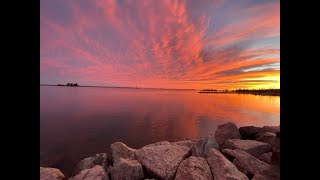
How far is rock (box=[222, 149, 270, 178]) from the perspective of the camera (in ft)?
16.0

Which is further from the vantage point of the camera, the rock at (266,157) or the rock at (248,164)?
the rock at (266,157)

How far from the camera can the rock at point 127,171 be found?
5168 mm

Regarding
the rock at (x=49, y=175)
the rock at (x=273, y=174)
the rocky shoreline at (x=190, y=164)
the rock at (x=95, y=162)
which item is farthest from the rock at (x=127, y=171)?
the rock at (x=273, y=174)

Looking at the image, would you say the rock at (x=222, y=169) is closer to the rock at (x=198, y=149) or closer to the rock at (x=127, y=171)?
Answer: the rock at (x=198, y=149)

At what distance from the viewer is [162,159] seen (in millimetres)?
5410

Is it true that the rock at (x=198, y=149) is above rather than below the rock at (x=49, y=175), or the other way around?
above

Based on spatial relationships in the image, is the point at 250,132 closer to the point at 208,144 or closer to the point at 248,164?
the point at 208,144

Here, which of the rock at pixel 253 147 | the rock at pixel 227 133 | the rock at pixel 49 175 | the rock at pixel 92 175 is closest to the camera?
the rock at pixel 92 175

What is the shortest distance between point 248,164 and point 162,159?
2242 mm

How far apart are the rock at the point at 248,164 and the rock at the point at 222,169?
16.5 inches

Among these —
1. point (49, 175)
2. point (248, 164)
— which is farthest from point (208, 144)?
point (49, 175)
